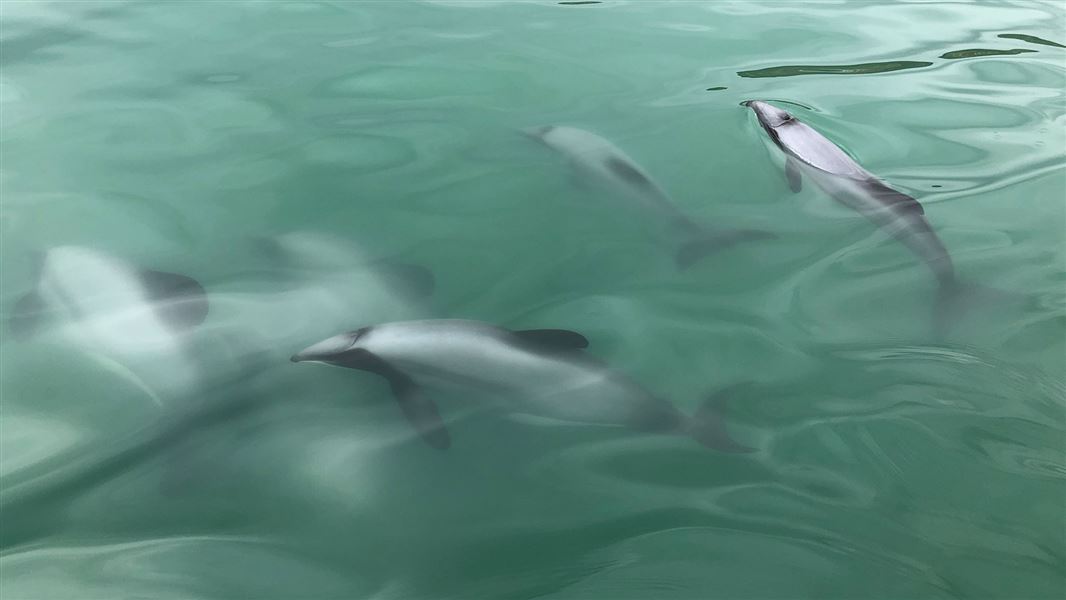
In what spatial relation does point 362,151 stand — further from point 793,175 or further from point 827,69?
point 827,69

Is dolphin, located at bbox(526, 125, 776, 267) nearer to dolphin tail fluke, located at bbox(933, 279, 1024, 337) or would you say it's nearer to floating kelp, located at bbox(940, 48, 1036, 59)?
dolphin tail fluke, located at bbox(933, 279, 1024, 337)

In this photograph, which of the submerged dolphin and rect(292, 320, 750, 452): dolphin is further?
the submerged dolphin

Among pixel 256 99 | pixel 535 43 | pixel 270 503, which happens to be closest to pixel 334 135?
pixel 256 99

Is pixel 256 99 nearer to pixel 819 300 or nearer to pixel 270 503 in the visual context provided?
pixel 270 503

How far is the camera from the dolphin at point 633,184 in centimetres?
491

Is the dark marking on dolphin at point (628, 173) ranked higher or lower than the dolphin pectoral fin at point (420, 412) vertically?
higher

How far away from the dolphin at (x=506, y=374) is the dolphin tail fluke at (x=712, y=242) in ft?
3.41

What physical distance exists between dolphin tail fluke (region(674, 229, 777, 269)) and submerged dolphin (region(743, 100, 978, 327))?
0.72 m

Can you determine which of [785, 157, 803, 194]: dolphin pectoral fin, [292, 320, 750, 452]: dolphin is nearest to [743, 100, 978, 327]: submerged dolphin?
[785, 157, 803, 194]: dolphin pectoral fin

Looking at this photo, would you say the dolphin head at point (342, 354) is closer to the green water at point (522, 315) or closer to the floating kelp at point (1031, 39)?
the green water at point (522, 315)

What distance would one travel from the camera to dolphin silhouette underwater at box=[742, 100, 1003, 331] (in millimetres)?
4625

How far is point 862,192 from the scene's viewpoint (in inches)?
208

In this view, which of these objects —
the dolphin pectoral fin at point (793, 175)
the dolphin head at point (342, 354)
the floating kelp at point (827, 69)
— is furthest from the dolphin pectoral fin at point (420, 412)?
the floating kelp at point (827, 69)

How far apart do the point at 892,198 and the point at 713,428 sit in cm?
247
